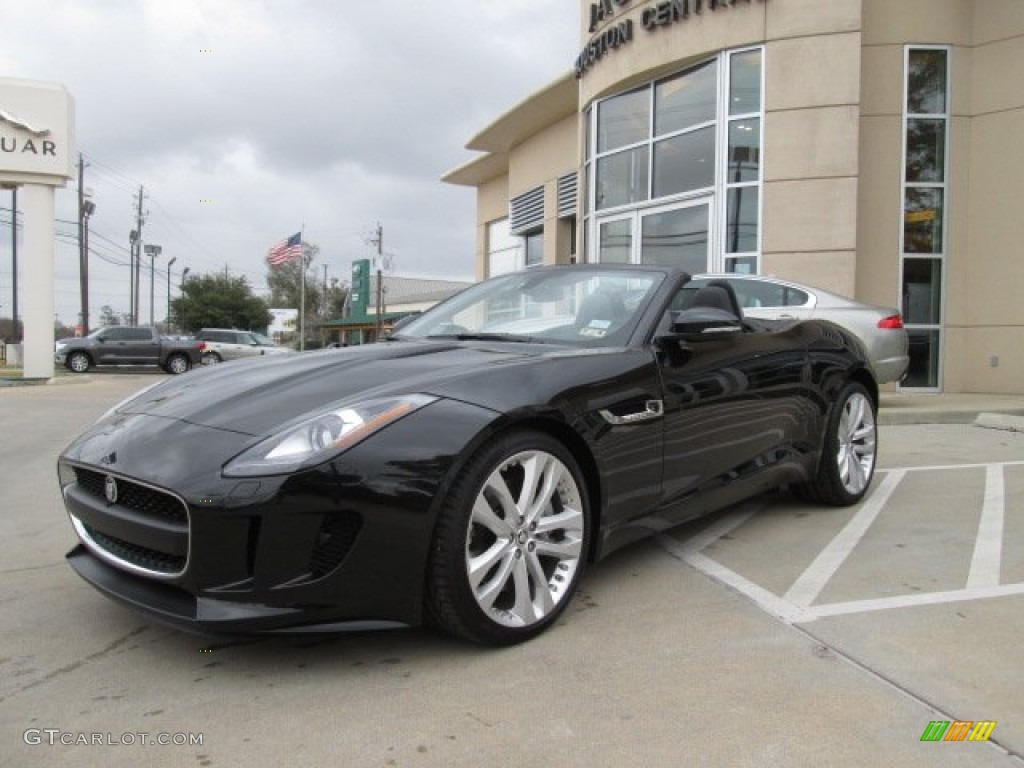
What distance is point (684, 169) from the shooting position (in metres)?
12.5

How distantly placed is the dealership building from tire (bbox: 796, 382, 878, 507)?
660 cm

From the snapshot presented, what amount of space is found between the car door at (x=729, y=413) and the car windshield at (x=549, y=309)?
0.22 m

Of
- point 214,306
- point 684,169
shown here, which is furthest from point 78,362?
point 214,306

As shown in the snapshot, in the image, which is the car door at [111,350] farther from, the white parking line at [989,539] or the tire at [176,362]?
the white parking line at [989,539]

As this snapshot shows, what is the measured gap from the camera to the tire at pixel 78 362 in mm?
→ 25578

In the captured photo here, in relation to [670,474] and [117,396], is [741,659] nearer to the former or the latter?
[670,474]

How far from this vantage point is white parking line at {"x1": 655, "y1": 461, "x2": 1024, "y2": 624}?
10.1ft

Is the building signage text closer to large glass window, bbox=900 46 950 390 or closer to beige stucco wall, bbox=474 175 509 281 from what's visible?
large glass window, bbox=900 46 950 390

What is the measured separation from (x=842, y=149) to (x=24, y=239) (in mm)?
16667

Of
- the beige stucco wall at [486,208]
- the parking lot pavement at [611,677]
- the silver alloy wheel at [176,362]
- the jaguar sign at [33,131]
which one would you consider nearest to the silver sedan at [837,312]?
the parking lot pavement at [611,677]

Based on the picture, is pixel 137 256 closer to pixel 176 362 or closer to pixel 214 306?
pixel 214 306

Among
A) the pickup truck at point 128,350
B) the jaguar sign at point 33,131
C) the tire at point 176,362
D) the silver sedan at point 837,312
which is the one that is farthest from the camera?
the tire at point 176,362

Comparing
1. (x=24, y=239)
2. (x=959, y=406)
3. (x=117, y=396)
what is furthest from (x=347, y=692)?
(x=24, y=239)

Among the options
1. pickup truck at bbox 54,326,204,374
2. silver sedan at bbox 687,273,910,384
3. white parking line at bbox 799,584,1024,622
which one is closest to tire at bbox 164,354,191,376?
pickup truck at bbox 54,326,204,374
